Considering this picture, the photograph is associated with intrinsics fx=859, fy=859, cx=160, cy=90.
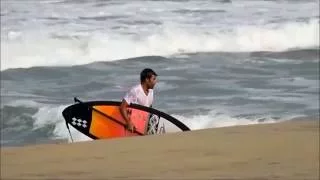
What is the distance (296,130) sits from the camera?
480 centimetres

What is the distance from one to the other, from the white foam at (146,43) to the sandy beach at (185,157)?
25.1ft

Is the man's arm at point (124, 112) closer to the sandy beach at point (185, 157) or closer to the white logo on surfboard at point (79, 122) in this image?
the white logo on surfboard at point (79, 122)

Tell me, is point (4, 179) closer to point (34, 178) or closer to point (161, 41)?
point (34, 178)

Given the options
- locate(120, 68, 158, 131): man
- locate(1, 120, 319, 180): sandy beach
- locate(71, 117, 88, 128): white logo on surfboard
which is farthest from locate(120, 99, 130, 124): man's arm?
locate(1, 120, 319, 180): sandy beach

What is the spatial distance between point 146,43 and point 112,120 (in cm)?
757

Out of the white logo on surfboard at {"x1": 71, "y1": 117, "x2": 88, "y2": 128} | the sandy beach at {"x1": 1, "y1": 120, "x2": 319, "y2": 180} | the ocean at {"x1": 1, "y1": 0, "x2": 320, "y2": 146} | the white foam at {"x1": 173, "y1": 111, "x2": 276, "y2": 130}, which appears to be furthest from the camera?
the ocean at {"x1": 1, "y1": 0, "x2": 320, "y2": 146}

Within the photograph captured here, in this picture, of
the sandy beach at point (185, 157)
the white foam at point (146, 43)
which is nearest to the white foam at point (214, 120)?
the sandy beach at point (185, 157)

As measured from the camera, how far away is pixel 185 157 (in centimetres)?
394

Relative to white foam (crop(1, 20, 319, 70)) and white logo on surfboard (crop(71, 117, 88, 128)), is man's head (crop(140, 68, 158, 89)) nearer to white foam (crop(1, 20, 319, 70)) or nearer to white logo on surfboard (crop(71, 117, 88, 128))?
white logo on surfboard (crop(71, 117, 88, 128))

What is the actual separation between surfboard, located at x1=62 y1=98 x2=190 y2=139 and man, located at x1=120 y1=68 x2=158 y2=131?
4cm

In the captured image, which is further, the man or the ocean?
the ocean

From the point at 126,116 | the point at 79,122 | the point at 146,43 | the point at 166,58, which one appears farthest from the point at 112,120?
the point at 146,43

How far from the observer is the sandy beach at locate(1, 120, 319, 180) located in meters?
3.58

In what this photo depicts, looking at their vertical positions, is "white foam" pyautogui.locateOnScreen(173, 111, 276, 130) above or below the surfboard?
above
